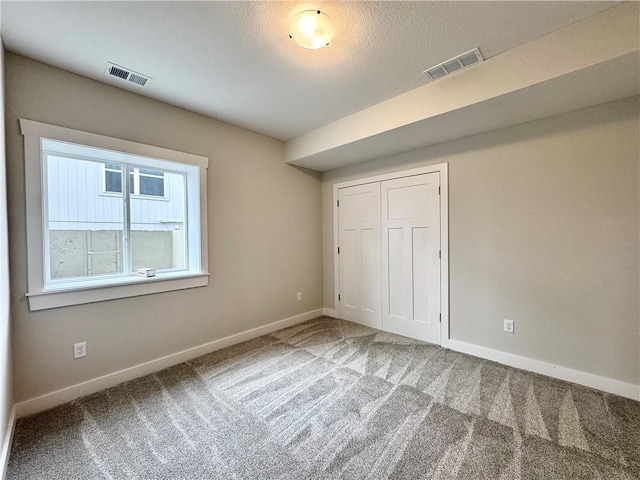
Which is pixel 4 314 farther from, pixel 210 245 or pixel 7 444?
pixel 210 245

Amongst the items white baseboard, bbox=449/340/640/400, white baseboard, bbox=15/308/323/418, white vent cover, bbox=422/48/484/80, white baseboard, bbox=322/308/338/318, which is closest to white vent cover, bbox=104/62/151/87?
white vent cover, bbox=422/48/484/80

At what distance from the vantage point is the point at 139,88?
2311 millimetres

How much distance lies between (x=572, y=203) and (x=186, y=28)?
317 cm

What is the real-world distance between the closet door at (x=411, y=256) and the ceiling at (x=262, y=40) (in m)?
1.17

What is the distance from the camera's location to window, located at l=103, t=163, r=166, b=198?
2422mm

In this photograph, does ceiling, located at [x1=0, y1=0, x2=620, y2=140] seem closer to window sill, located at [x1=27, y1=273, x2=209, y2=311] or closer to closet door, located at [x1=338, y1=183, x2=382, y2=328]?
closet door, located at [x1=338, y1=183, x2=382, y2=328]

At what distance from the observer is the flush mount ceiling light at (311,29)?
1.54 meters

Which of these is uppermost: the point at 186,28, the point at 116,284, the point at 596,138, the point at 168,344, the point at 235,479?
the point at 186,28

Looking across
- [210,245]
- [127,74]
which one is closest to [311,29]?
[127,74]

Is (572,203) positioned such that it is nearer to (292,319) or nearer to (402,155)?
(402,155)

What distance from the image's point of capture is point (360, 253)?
3.75 metres

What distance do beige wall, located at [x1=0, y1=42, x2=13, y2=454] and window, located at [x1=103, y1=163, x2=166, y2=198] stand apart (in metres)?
0.70

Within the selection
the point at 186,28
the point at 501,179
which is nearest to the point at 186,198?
the point at 186,28

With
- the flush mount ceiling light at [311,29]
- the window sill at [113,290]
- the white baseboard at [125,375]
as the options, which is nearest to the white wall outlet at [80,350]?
the white baseboard at [125,375]
